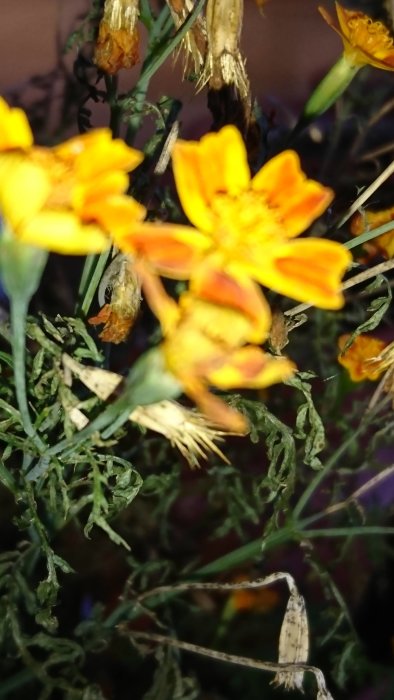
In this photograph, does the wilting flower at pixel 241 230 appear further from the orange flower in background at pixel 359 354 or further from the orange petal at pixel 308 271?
the orange flower in background at pixel 359 354

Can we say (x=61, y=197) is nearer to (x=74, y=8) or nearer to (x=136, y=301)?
(x=136, y=301)

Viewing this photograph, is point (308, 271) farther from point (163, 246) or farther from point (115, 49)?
point (115, 49)

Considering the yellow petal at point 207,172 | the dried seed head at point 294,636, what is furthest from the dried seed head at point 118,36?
the dried seed head at point 294,636

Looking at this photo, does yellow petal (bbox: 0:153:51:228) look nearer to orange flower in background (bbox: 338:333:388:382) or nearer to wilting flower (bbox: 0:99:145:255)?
wilting flower (bbox: 0:99:145:255)

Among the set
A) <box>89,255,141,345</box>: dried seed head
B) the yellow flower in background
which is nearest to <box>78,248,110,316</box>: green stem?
<box>89,255,141,345</box>: dried seed head

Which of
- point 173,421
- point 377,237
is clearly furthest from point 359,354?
point 173,421
